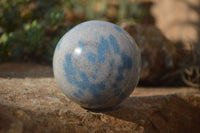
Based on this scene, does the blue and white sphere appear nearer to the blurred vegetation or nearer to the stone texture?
the stone texture

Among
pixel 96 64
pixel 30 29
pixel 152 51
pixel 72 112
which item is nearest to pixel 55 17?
pixel 30 29

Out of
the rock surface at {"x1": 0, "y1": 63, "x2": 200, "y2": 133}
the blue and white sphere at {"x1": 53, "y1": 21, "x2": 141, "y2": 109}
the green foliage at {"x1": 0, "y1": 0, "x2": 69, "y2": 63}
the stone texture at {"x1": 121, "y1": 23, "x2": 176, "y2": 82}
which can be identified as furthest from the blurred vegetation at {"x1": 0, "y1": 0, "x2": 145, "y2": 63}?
the blue and white sphere at {"x1": 53, "y1": 21, "x2": 141, "y2": 109}

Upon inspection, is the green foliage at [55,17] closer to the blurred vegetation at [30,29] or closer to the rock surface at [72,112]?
the blurred vegetation at [30,29]

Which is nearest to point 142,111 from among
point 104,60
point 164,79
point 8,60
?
point 104,60

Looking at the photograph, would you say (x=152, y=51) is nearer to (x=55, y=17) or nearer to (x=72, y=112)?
(x=55, y=17)

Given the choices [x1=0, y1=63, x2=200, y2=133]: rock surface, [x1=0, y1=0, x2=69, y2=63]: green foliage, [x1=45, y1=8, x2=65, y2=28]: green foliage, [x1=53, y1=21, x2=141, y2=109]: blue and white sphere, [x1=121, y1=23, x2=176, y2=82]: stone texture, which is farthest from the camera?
[x1=45, y1=8, x2=65, y2=28]: green foliage
